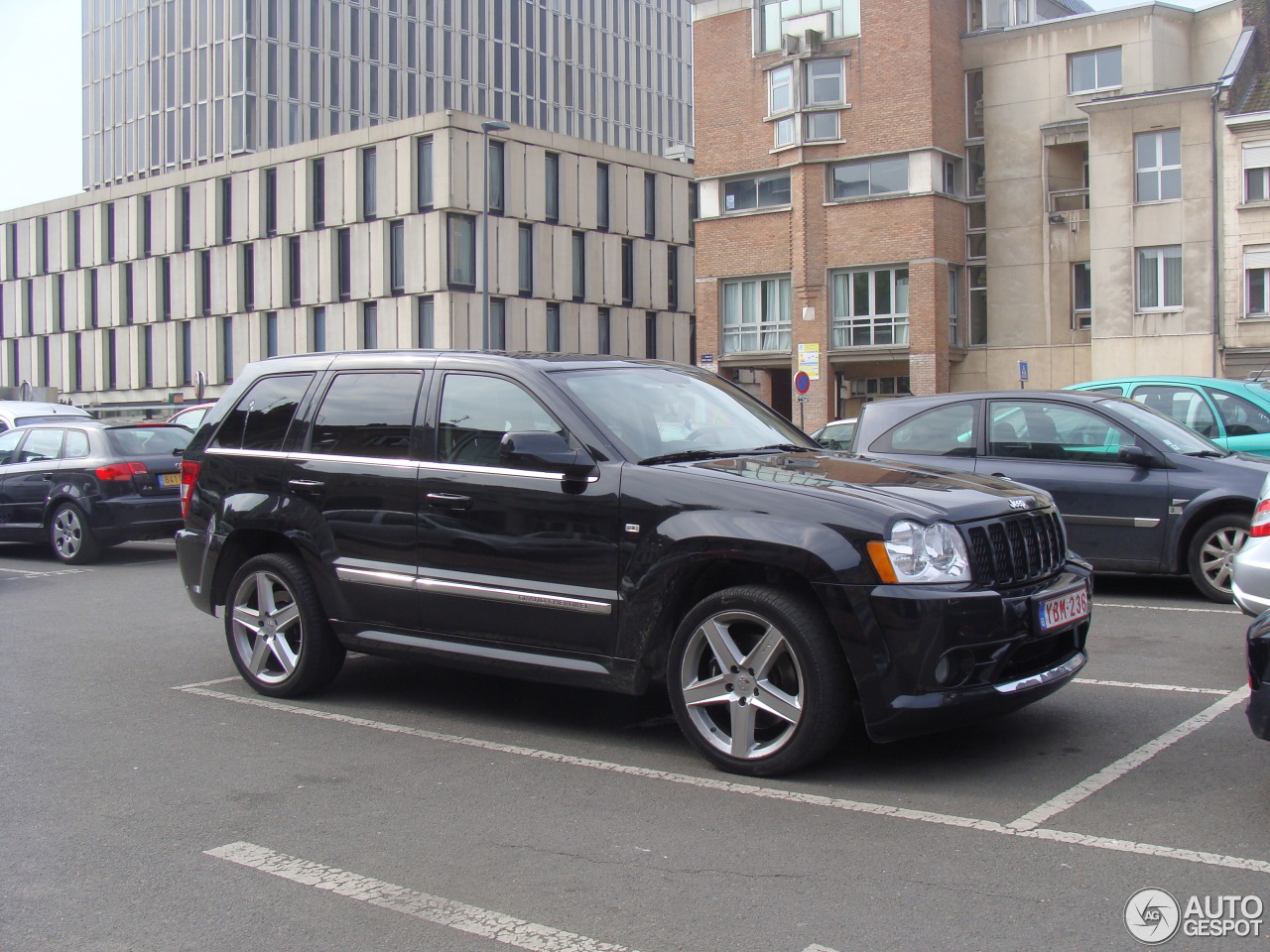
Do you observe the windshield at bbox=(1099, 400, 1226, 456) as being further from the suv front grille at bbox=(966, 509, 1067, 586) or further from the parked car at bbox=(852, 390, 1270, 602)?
the suv front grille at bbox=(966, 509, 1067, 586)

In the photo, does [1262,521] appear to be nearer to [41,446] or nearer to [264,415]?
[264,415]

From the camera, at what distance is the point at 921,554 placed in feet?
15.9

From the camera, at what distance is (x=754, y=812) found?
469 centimetres

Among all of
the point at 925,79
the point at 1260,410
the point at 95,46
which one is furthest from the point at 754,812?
the point at 95,46

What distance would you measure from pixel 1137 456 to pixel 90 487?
10497 millimetres

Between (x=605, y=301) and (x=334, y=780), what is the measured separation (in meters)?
55.9

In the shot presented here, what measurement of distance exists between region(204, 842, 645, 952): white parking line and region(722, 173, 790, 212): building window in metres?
39.8

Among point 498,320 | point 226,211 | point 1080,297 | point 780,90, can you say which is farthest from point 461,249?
point 1080,297

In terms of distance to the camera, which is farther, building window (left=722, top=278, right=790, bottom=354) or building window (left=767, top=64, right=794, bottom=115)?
building window (left=722, top=278, right=790, bottom=354)

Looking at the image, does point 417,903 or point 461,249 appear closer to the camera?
point 417,903

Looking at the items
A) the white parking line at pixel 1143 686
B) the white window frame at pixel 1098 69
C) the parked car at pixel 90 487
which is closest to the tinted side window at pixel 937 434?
the white parking line at pixel 1143 686

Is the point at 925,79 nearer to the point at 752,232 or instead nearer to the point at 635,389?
the point at 752,232

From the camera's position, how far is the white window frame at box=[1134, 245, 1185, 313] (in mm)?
37656

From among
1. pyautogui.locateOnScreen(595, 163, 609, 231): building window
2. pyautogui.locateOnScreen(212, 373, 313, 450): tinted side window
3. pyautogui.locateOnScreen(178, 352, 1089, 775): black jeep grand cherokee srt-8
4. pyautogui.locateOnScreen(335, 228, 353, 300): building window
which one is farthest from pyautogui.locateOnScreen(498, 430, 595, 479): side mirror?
pyautogui.locateOnScreen(595, 163, 609, 231): building window
